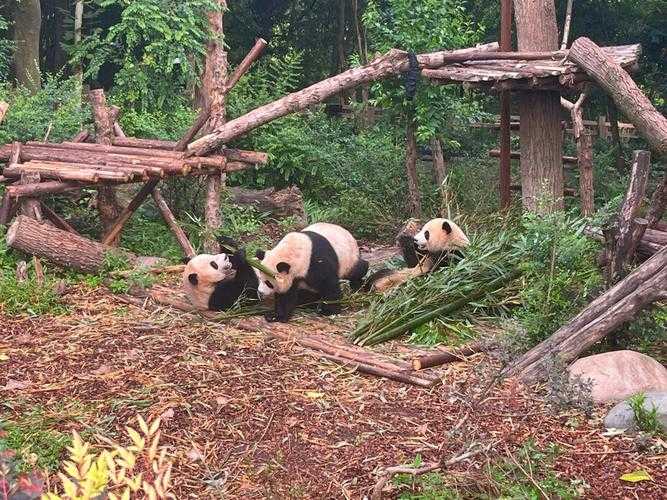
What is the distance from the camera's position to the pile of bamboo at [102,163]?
7215 mm

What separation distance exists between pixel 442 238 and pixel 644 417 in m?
3.07

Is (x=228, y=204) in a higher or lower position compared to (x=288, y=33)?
lower

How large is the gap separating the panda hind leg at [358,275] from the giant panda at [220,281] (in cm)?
88

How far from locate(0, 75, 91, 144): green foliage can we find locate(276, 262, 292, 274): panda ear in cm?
410

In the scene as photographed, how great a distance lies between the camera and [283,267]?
6.28 metres

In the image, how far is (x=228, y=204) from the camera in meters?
9.81

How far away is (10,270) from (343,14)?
47.1 ft

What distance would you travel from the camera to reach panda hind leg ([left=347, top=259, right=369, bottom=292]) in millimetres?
6922

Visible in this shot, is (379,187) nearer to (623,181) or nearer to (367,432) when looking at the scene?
(623,181)

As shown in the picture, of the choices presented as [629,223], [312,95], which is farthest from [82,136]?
[629,223]

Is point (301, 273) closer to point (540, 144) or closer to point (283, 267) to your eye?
point (283, 267)

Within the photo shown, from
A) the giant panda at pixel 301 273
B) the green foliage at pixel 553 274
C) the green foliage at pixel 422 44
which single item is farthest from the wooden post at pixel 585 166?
the giant panda at pixel 301 273

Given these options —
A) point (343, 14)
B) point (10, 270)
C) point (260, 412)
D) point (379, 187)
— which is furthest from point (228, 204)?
point (343, 14)

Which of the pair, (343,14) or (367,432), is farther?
(343,14)
